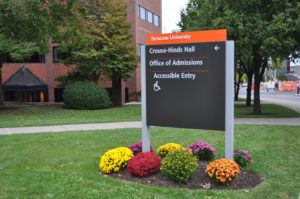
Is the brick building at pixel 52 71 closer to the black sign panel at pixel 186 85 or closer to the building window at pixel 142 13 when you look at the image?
the building window at pixel 142 13

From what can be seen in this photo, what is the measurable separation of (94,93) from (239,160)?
1836cm

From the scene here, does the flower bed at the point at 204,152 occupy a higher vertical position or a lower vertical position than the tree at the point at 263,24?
lower

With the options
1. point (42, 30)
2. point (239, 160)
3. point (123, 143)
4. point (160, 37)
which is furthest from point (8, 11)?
point (239, 160)

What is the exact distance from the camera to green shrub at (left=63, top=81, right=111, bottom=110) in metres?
23.4

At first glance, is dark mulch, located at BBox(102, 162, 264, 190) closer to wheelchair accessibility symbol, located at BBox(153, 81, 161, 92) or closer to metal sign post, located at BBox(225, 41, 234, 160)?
metal sign post, located at BBox(225, 41, 234, 160)

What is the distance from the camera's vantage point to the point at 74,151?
852 cm

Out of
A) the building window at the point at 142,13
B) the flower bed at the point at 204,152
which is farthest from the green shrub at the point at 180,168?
the building window at the point at 142,13

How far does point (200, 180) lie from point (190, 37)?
2755 mm

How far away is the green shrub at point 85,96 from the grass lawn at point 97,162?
40.0 ft

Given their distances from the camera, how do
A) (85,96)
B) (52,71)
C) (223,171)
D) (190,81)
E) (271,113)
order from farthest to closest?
(52,71)
(85,96)
(271,113)
(190,81)
(223,171)

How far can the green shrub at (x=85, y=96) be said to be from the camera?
2342cm

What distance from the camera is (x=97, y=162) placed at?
24.2 ft

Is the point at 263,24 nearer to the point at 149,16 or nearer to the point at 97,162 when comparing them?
the point at 97,162

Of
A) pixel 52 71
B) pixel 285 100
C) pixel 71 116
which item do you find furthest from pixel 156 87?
pixel 285 100
